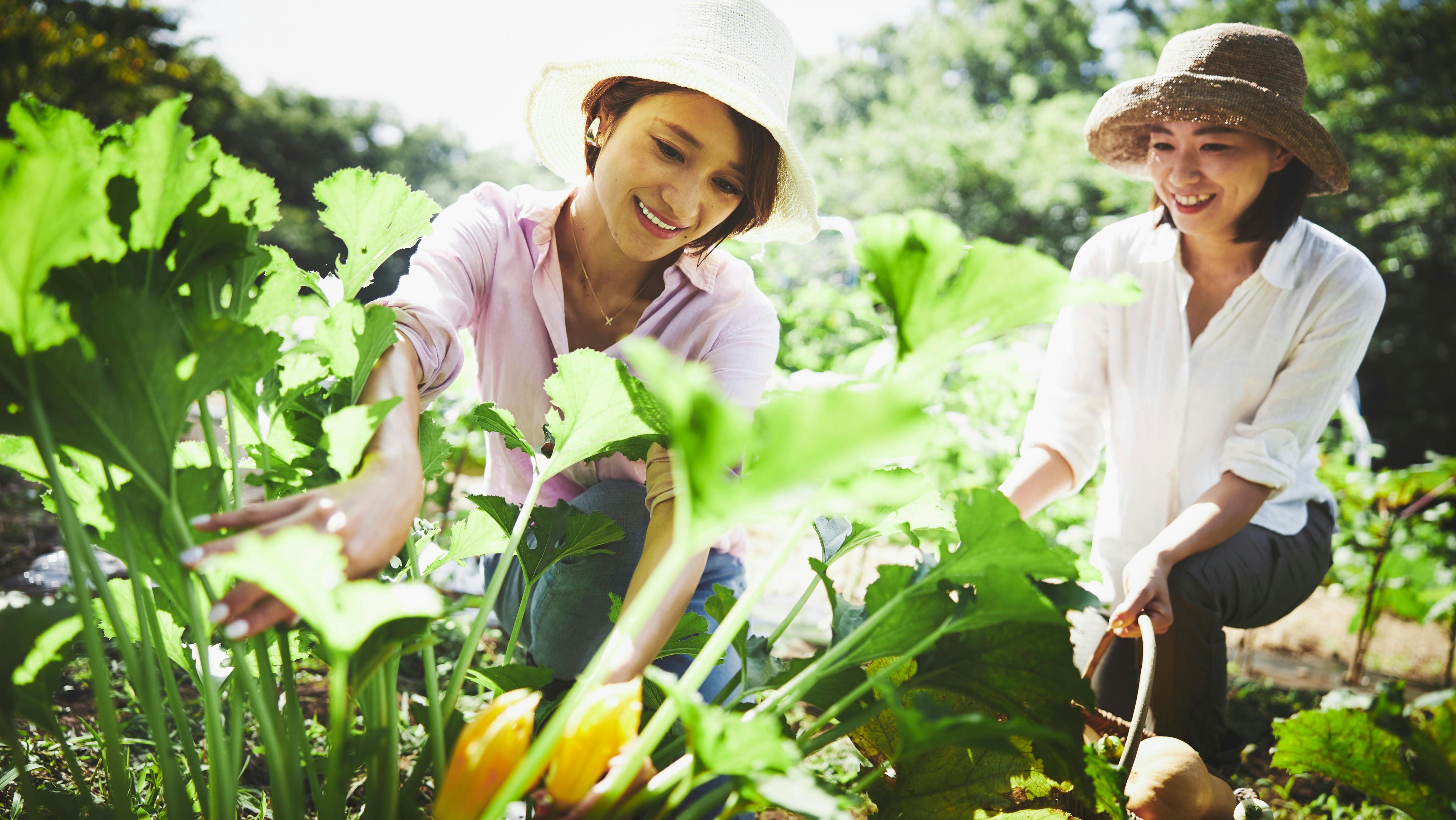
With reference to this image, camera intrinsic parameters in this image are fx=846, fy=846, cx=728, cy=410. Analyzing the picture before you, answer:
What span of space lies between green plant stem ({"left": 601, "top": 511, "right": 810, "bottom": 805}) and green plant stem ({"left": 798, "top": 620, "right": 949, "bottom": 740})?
0.23ft

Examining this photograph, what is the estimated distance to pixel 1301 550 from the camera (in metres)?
1.73

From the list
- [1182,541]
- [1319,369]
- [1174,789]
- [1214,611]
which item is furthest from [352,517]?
[1319,369]

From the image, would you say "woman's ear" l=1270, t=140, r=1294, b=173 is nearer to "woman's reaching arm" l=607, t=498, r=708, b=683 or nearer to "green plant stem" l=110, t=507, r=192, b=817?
"woman's reaching arm" l=607, t=498, r=708, b=683

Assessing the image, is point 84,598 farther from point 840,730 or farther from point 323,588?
point 840,730

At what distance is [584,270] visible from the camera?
1445 millimetres

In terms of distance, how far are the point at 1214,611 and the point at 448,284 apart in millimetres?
1417

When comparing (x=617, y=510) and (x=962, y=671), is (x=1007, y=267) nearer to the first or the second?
(x=962, y=671)

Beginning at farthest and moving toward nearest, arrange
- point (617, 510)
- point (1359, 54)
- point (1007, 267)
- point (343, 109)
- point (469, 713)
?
point (343, 109) → point (1359, 54) → point (469, 713) → point (617, 510) → point (1007, 267)

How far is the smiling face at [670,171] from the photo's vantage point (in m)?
1.20

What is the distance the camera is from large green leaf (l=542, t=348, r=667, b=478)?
0.60 metres

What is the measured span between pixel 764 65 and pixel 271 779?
1026 millimetres

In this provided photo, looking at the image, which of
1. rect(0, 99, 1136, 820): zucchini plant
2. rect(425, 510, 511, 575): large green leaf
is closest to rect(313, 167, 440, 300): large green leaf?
rect(0, 99, 1136, 820): zucchini plant

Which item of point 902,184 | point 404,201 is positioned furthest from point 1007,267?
point 902,184

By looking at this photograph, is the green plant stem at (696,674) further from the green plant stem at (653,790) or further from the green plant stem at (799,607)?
the green plant stem at (799,607)
